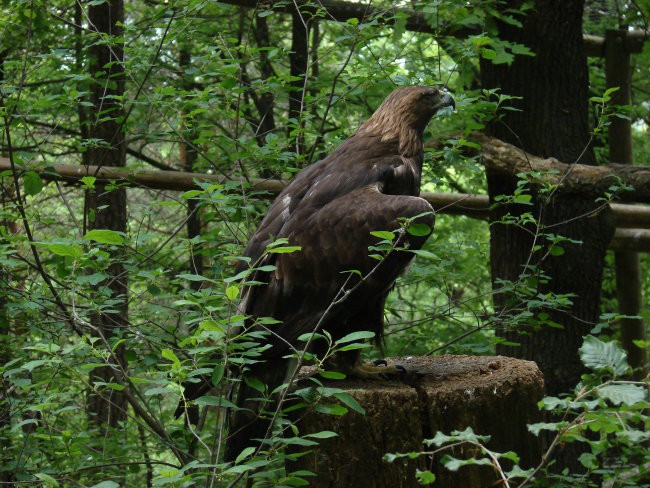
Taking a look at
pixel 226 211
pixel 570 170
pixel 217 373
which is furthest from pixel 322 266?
pixel 570 170

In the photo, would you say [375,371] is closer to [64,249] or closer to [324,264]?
[324,264]

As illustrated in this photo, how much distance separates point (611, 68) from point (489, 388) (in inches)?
164

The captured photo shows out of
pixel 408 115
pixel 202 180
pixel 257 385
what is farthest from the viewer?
pixel 202 180

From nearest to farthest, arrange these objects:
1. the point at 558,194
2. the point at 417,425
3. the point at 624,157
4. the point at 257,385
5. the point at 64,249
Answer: the point at 64,249
the point at 257,385
the point at 417,425
the point at 558,194
the point at 624,157

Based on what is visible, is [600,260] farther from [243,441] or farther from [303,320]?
[243,441]

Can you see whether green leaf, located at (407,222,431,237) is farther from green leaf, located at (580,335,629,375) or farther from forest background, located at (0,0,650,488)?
green leaf, located at (580,335,629,375)

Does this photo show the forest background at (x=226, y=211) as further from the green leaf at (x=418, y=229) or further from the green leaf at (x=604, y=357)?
the green leaf at (x=418, y=229)

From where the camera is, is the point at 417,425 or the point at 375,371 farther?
the point at 375,371

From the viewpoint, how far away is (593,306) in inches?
213

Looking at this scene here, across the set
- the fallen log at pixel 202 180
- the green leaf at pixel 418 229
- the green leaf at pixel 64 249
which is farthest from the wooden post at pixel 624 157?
the green leaf at pixel 64 249

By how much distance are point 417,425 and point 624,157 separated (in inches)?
162

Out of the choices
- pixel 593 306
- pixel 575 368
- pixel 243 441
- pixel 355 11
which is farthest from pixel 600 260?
pixel 243 441

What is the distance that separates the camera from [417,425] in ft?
9.74

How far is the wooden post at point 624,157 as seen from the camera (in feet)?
20.9
